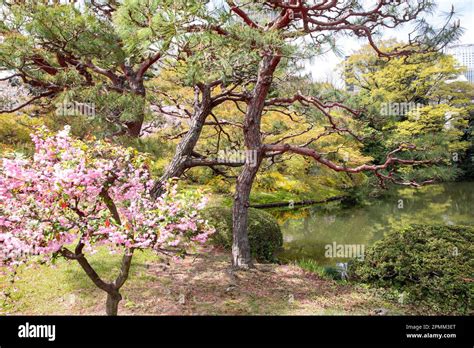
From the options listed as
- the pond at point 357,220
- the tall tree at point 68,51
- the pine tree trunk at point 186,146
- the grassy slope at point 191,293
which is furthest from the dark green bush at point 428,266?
the tall tree at point 68,51

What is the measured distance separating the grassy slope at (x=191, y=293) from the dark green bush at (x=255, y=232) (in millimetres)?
770

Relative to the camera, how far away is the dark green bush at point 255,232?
6.34 meters

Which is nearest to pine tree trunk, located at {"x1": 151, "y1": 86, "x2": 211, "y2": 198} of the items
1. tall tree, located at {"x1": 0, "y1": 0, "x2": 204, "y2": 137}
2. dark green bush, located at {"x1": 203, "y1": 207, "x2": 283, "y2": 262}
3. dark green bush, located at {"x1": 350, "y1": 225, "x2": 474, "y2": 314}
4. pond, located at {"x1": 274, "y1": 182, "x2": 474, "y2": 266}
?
tall tree, located at {"x1": 0, "y1": 0, "x2": 204, "y2": 137}

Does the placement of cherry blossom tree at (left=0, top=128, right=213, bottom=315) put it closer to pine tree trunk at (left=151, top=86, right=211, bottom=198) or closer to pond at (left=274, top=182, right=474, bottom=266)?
pine tree trunk at (left=151, top=86, right=211, bottom=198)

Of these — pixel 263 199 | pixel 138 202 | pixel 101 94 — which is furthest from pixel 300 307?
pixel 263 199

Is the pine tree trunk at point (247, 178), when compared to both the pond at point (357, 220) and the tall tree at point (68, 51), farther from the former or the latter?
the pond at point (357, 220)

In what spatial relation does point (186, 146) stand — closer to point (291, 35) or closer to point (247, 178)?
point (247, 178)

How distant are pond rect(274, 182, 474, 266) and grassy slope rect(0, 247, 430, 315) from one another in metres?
1.87

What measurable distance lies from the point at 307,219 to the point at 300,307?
769 centimetres

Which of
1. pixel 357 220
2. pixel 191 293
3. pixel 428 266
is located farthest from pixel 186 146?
pixel 357 220

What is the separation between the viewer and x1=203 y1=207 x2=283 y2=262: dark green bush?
6344 mm

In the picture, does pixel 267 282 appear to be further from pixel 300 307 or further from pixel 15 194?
pixel 15 194

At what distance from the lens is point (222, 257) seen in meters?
6.13

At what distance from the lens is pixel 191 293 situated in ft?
14.7
